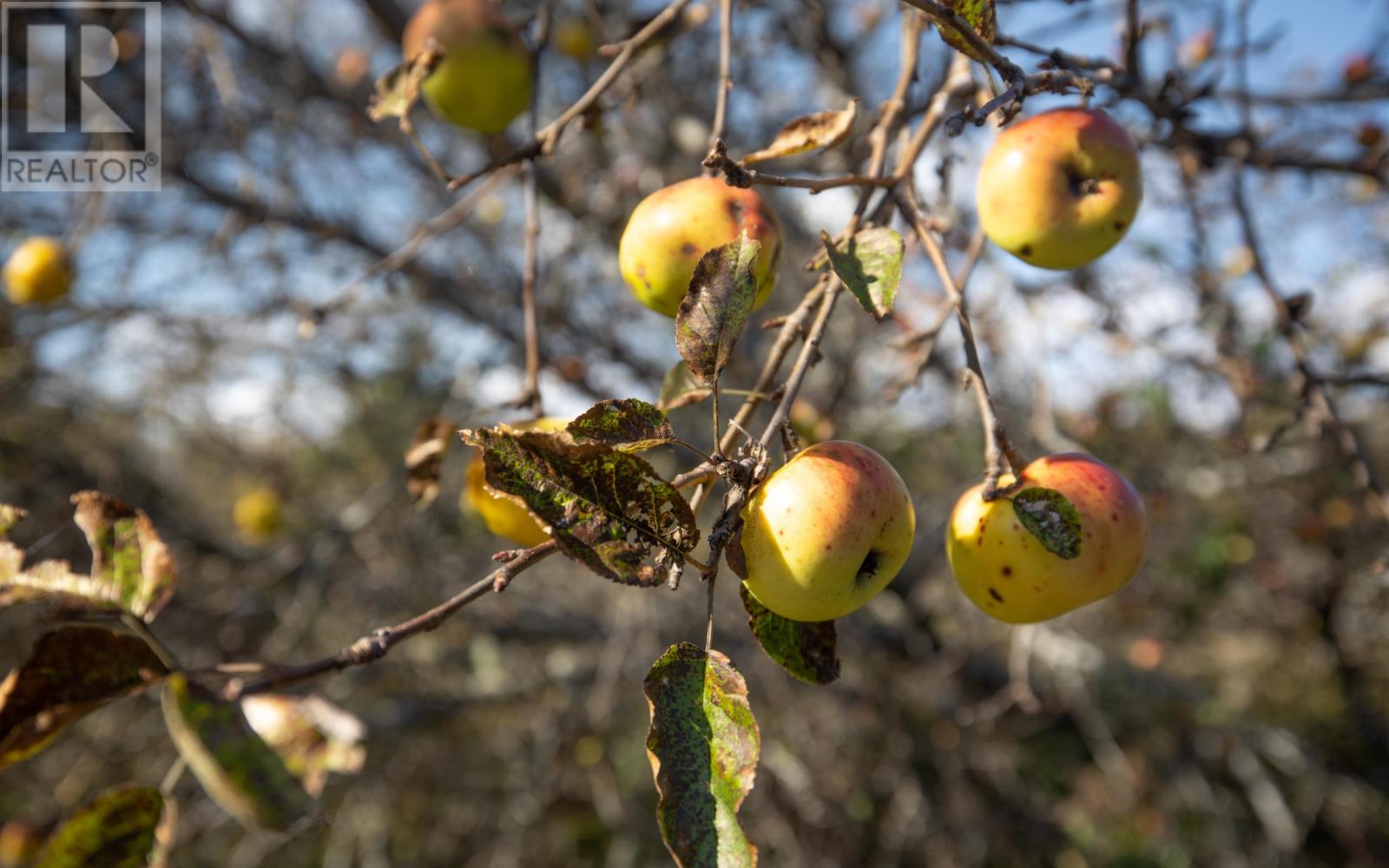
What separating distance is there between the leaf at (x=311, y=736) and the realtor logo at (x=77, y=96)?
2.43 meters

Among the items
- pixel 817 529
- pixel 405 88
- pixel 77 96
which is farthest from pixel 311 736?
pixel 77 96

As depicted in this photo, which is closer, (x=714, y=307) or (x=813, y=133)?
(x=714, y=307)

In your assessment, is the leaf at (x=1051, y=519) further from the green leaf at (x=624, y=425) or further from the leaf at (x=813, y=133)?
the leaf at (x=813, y=133)

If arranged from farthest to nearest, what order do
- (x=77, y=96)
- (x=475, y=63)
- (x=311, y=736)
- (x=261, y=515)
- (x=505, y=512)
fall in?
(x=261, y=515), (x=77, y=96), (x=475, y=63), (x=505, y=512), (x=311, y=736)

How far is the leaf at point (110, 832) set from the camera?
2.20 ft

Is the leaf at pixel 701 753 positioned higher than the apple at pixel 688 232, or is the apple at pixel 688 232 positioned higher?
the apple at pixel 688 232

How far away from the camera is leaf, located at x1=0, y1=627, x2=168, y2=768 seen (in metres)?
0.63

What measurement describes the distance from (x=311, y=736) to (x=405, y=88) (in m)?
0.84

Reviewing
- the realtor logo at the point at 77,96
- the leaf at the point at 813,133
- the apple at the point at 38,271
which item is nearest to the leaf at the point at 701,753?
the leaf at the point at 813,133

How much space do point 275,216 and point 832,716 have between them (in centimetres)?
285

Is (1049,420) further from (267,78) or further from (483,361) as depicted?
(267,78)

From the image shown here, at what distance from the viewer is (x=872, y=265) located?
0.77 metres

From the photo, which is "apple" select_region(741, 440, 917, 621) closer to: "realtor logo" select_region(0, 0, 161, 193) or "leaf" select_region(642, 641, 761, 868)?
"leaf" select_region(642, 641, 761, 868)

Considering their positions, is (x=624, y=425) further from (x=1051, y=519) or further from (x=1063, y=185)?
(x=1063, y=185)
